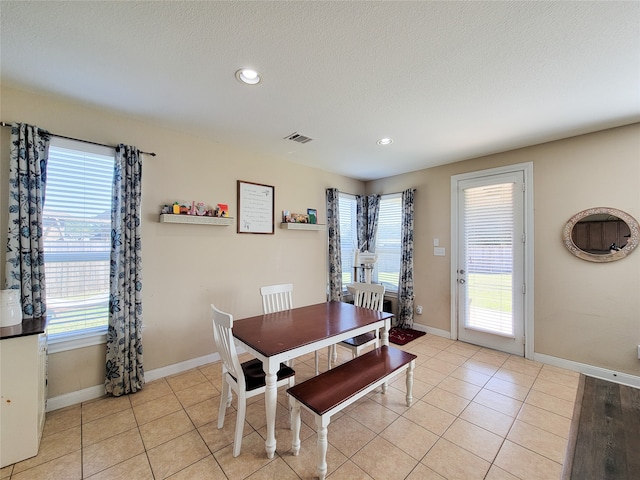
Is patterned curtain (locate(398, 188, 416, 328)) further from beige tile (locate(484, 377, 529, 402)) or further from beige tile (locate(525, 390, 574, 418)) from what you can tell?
beige tile (locate(525, 390, 574, 418))

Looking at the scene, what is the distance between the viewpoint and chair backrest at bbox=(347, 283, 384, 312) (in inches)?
119

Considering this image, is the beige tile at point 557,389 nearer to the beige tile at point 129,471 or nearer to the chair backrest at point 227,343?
the chair backrest at point 227,343

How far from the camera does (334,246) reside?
4.27m

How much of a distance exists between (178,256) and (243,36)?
85.7 inches

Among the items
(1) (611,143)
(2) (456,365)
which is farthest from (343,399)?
(1) (611,143)

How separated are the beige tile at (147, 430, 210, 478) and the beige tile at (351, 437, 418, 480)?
3.42 ft

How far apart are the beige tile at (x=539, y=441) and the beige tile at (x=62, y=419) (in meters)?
3.31

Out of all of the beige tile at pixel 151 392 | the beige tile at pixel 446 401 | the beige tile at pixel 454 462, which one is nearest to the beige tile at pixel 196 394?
the beige tile at pixel 151 392

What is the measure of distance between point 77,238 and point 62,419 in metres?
1.45

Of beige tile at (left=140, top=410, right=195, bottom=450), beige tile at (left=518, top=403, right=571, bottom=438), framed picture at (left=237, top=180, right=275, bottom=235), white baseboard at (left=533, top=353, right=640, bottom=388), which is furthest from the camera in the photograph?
framed picture at (left=237, top=180, right=275, bottom=235)

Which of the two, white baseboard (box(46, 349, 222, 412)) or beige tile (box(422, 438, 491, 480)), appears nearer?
beige tile (box(422, 438, 491, 480))

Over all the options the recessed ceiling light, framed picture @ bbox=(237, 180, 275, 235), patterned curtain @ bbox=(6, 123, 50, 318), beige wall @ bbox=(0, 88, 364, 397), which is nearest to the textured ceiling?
the recessed ceiling light

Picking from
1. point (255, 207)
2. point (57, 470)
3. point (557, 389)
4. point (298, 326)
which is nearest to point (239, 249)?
point (255, 207)

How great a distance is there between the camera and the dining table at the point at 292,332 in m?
1.75
